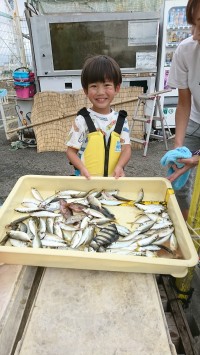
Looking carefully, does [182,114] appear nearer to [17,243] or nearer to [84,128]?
[84,128]

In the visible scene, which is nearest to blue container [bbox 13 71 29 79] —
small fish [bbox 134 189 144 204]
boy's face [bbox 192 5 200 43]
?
boy's face [bbox 192 5 200 43]

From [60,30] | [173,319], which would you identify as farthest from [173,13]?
[173,319]

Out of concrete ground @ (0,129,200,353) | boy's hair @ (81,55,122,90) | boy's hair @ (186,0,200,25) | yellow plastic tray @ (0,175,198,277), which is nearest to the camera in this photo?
yellow plastic tray @ (0,175,198,277)

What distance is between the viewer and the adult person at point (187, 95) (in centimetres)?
194

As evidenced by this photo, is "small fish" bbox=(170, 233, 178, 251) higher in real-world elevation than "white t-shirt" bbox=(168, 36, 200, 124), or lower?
lower

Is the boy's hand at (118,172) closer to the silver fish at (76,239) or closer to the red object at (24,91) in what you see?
the silver fish at (76,239)

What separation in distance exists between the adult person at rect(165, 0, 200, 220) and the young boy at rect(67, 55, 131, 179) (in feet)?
1.82

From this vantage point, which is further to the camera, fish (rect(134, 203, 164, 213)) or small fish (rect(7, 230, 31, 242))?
fish (rect(134, 203, 164, 213))

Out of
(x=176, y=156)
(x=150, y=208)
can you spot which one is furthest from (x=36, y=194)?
(x=176, y=156)

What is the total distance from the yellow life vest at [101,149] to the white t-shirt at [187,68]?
615mm

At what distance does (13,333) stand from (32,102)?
6883mm

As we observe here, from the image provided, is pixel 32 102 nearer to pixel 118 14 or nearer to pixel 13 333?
pixel 118 14

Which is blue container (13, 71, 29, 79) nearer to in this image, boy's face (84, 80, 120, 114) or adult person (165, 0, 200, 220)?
boy's face (84, 80, 120, 114)

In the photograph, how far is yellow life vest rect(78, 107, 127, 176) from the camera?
231cm
